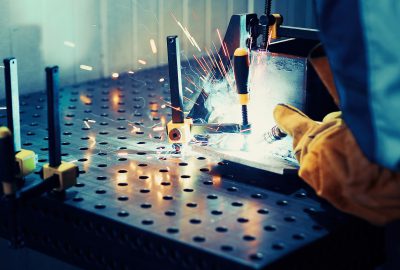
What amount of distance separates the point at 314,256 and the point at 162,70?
4.52 ft

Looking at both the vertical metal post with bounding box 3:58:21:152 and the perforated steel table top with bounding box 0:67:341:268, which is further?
the vertical metal post with bounding box 3:58:21:152

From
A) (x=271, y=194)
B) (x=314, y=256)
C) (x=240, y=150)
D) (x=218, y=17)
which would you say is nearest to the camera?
(x=314, y=256)

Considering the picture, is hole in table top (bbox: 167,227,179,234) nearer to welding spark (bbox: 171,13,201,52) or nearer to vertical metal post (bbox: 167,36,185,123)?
vertical metal post (bbox: 167,36,185,123)

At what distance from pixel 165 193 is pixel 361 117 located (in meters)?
0.44

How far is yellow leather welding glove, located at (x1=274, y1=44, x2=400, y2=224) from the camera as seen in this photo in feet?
4.01

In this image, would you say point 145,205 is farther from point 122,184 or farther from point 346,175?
point 346,175

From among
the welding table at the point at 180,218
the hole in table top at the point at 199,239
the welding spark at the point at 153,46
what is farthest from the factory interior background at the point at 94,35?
the hole in table top at the point at 199,239

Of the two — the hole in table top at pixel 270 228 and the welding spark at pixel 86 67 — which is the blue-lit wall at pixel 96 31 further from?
→ the hole in table top at pixel 270 228

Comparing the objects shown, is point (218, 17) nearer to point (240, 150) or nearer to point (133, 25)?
point (133, 25)

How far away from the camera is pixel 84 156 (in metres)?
1.68

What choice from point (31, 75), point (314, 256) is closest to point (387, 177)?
point (314, 256)

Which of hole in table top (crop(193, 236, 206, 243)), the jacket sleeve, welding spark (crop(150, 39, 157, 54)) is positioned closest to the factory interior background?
welding spark (crop(150, 39, 157, 54))

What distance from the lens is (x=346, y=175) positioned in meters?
1.24

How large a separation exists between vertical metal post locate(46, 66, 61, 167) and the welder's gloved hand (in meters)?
0.46
